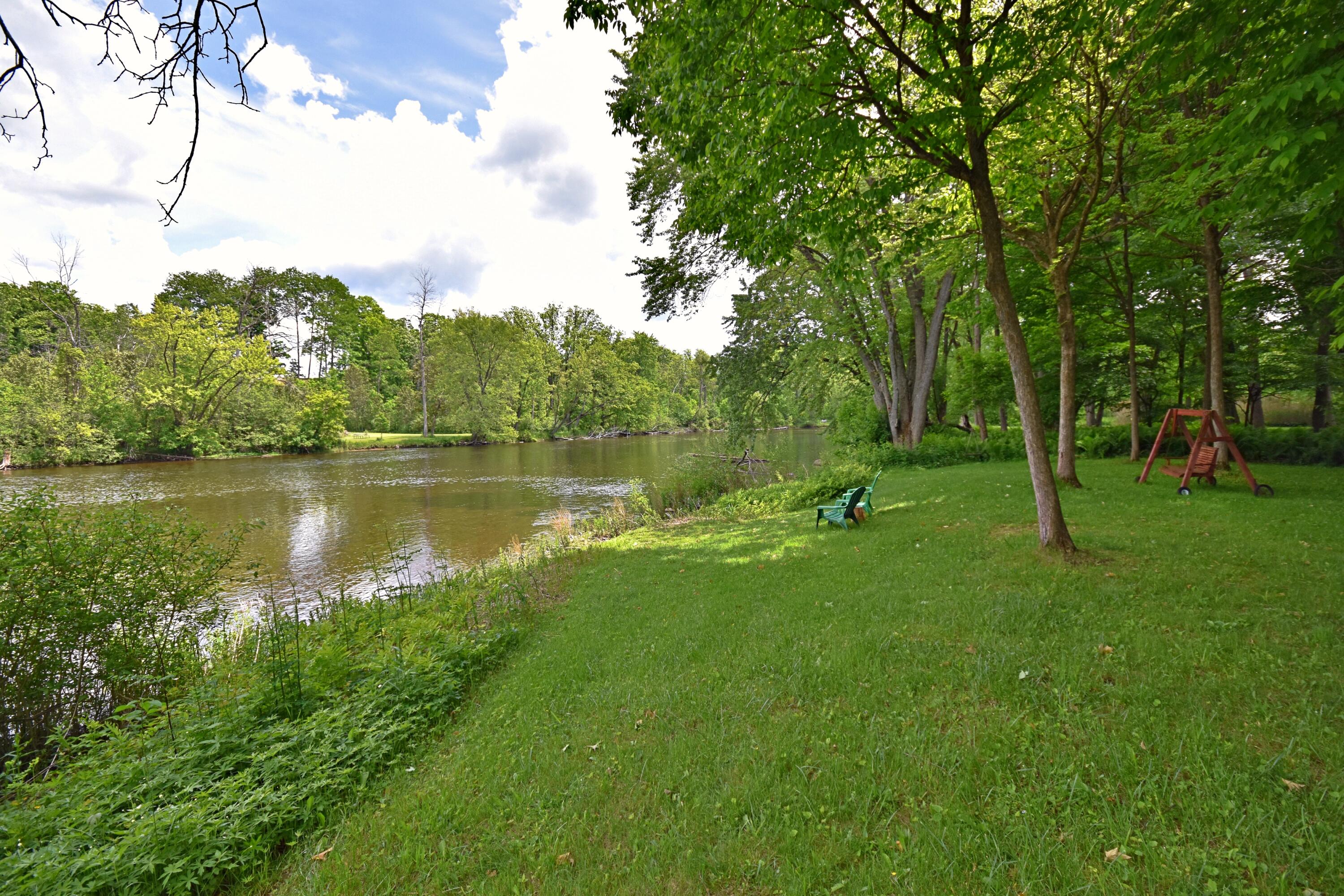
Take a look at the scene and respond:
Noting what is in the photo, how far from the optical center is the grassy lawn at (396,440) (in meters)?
43.6

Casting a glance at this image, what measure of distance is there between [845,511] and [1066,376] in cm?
471

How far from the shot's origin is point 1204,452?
29.3ft

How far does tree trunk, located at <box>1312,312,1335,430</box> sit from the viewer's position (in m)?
13.4

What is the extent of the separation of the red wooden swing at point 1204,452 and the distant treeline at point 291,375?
1323 cm

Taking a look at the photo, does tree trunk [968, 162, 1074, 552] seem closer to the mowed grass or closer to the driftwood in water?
the mowed grass

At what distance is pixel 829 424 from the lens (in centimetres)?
3123

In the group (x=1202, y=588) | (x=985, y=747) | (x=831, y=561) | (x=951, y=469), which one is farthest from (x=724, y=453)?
(x=985, y=747)

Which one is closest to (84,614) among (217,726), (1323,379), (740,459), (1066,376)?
(217,726)

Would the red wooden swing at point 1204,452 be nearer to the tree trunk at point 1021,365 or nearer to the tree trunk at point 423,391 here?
the tree trunk at point 1021,365

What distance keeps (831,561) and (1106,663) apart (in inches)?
137

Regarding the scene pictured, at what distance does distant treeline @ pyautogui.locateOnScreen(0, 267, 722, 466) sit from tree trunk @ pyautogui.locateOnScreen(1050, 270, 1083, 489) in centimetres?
1184

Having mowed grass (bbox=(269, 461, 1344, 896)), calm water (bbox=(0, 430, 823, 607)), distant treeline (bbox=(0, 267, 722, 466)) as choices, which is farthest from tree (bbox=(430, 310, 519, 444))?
mowed grass (bbox=(269, 461, 1344, 896))

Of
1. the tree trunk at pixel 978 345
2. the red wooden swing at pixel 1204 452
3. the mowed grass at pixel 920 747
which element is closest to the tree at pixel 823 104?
the mowed grass at pixel 920 747

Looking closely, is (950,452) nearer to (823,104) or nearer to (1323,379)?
(1323,379)
